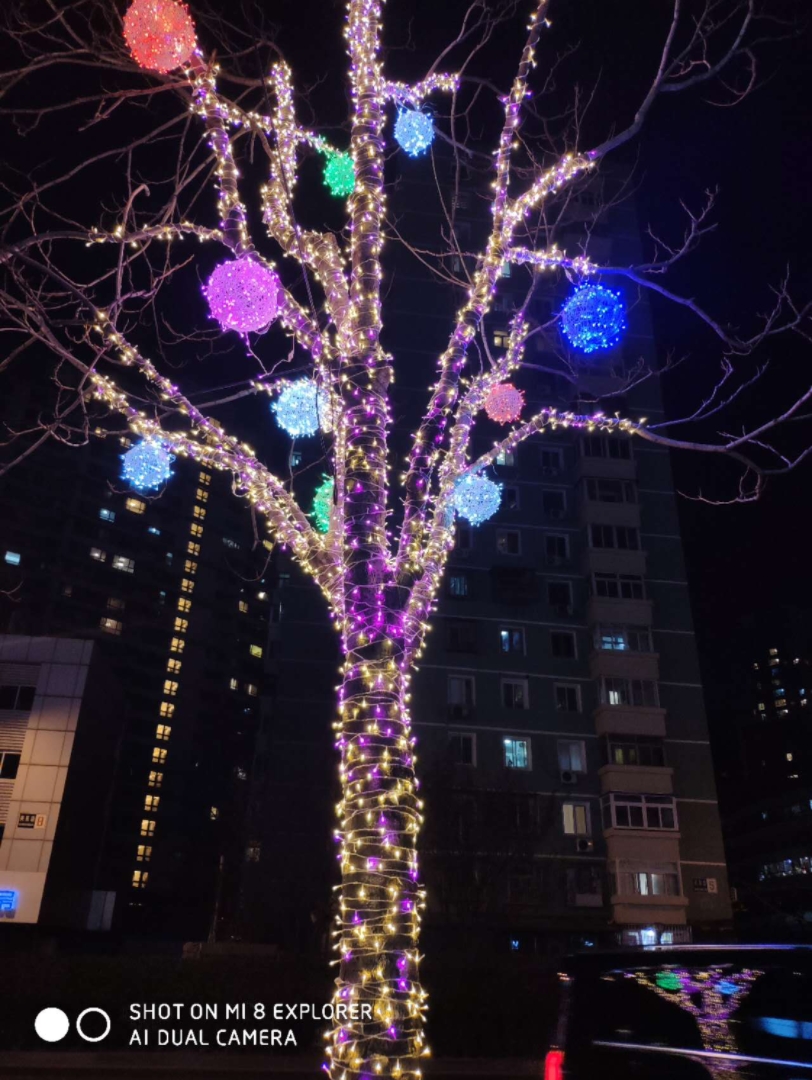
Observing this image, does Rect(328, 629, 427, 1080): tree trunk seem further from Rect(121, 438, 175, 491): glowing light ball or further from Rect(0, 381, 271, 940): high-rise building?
Rect(0, 381, 271, 940): high-rise building

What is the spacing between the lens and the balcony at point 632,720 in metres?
30.6

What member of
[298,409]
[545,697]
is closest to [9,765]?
[545,697]

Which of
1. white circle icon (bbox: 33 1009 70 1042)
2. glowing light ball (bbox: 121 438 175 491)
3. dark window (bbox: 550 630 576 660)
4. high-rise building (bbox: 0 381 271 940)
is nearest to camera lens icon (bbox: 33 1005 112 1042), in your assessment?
white circle icon (bbox: 33 1009 70 1042)

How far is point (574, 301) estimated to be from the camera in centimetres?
755

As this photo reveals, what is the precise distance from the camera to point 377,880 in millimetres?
5551

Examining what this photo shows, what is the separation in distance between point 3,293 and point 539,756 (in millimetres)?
27795

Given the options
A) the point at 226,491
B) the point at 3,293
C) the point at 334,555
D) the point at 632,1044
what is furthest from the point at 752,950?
the point at 226,491

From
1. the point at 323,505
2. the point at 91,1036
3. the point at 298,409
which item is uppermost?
the point at 298,409

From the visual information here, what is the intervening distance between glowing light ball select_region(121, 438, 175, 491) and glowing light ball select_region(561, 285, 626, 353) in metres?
3.89

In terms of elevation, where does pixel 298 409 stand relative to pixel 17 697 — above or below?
below

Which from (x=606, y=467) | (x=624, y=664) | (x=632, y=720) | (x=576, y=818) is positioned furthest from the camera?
(x=606, y=467)

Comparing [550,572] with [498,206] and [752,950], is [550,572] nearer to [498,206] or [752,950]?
[498,206]

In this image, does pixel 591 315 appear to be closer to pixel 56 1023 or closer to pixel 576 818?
pixel 56 1023

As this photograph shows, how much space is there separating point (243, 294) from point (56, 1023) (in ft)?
40.8
